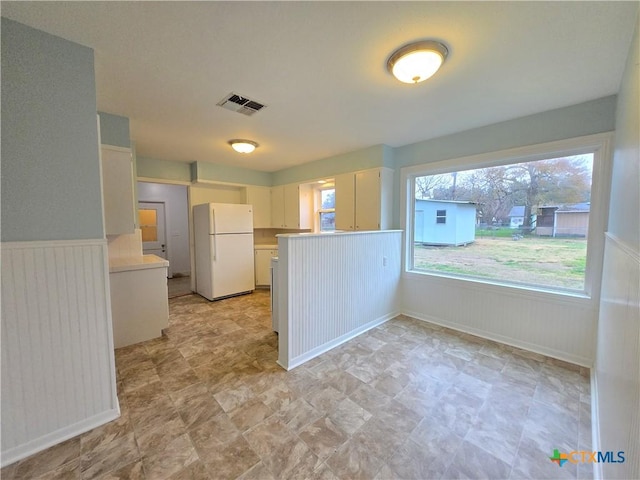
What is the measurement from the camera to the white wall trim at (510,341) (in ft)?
7.95

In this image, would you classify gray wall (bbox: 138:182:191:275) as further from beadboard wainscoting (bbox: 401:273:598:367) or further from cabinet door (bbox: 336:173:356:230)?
beadboard wainscoting (bbox: 401:273:598:367)

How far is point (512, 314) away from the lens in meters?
2.80

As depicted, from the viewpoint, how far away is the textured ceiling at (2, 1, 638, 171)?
1307 millimetres

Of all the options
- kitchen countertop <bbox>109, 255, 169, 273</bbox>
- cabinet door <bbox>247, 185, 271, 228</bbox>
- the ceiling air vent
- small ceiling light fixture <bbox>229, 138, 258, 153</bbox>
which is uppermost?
the ceiling air vent

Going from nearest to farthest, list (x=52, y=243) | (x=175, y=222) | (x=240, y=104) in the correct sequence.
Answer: (x=52, y=243) < (x=240, y=104) < (x=175, y=222)

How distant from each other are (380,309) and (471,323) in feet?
3.67

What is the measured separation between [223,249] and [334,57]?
3.58 metres

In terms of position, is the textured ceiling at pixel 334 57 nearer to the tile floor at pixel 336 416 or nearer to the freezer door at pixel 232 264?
the freezer door at pixel 232 264

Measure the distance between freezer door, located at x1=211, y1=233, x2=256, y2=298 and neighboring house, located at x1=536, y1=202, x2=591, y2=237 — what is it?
4.32 m

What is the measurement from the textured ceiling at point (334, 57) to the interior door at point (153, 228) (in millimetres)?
3766

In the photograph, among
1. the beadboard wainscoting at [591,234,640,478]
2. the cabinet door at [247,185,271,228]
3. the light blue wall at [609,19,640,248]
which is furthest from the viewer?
the cabinet door at [247,185,271,228]

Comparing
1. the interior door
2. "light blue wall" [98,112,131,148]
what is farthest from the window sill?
the interior door

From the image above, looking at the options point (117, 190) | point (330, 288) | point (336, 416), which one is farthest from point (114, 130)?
point (336, 416)

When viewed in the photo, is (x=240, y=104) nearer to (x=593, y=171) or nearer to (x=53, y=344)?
(x=53, y=344)
